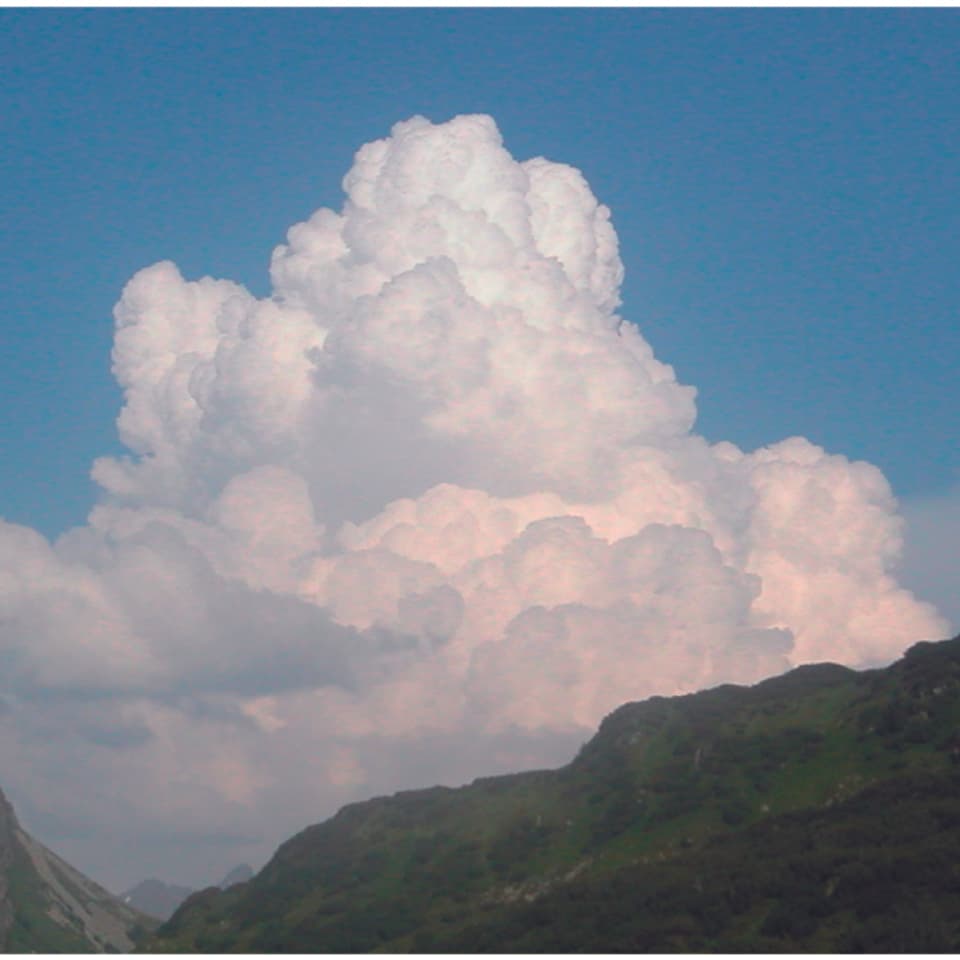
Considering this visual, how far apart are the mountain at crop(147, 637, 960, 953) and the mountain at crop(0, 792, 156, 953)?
4473 cm

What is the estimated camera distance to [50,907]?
153500 millimetres

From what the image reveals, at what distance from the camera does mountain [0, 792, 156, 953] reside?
140125mm

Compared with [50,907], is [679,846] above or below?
above

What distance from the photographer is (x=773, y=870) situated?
55.3m

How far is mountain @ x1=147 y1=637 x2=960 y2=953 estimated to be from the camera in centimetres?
4984

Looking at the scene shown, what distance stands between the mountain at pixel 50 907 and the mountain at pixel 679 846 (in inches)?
1761

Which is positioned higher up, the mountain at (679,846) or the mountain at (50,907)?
the mountain at (679,846)

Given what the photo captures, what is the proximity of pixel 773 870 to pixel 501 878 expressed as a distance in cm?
3457

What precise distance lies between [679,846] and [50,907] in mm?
113299

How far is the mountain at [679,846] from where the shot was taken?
164 ft

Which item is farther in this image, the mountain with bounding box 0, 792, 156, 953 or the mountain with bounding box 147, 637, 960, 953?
the mountain with bounding box 0, 792, 156, 953

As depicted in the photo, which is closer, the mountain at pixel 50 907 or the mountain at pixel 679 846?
the mountain at pixel 679 846

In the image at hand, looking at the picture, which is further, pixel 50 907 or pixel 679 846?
pixel 50 907

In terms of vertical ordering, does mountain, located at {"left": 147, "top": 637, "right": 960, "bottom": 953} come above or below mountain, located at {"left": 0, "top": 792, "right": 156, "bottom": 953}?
above
